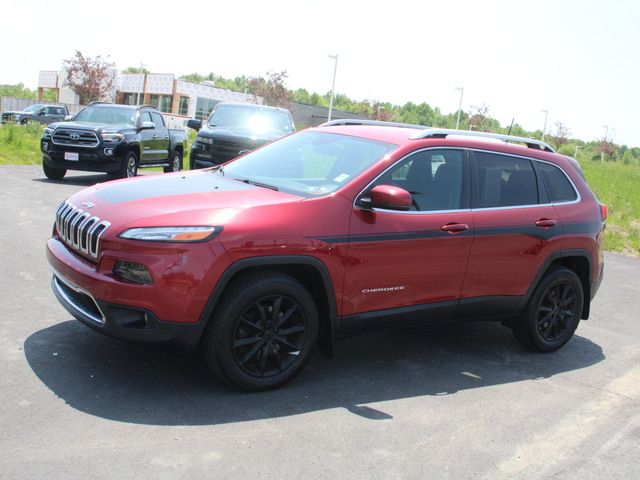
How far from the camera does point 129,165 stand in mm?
15500

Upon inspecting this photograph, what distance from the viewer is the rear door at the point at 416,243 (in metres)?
4.94

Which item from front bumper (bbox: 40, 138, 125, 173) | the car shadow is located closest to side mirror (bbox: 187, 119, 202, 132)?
front bumper (bbox: 40, 138, 125, 173)

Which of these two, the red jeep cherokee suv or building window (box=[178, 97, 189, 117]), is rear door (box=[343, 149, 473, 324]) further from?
building window (box=[178, 97, 189, 117])

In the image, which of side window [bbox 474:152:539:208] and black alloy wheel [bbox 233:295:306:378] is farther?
side window [bbox 474:152:539:208]

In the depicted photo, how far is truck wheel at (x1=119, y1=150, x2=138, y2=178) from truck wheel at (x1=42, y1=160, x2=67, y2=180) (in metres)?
1.21

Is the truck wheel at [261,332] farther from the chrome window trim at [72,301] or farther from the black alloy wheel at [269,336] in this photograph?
the chrome window trim at [72,301]

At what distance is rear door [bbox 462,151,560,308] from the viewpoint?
18.4 ft

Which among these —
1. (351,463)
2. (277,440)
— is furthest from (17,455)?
(351,463)

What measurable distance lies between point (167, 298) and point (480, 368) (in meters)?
2.82

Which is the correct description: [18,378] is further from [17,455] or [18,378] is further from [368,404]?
[368,404]

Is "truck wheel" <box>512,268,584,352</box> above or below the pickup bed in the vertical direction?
below

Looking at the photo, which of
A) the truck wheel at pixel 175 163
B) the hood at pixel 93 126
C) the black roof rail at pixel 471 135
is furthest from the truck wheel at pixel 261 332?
the truck wheel at pixel 175 163

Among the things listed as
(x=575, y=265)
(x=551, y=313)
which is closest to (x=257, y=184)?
(x=551, y=313)

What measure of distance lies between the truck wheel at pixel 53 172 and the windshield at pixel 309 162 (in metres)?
10.1
